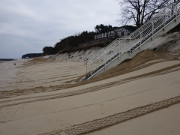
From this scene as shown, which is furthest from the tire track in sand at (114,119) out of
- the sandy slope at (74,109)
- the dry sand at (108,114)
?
the sandy slope at (74,109)

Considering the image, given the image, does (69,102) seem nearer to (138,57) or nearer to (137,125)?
(137,125)

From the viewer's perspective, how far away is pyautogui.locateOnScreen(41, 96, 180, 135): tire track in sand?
3152 millimetres

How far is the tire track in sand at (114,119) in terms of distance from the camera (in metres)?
3.15

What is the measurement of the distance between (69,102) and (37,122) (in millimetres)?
1384

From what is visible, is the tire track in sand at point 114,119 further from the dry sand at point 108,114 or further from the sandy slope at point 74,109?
the sandy slope at point 74,109

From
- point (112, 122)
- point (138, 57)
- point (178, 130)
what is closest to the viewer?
point (178, 130)

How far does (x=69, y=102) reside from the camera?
5.03 metres

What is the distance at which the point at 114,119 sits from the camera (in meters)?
3.39

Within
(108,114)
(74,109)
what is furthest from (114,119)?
(74,109)

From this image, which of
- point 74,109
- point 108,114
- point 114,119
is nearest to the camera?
point 114,119

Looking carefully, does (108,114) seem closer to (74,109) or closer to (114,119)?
(114,119)

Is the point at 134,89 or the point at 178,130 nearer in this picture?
the point at 178,130

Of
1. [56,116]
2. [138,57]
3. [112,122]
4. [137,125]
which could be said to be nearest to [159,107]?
[137,125]

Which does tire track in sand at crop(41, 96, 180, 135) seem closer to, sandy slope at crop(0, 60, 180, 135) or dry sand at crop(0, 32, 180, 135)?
dry sand at crop(0, 32, 180, 135)
